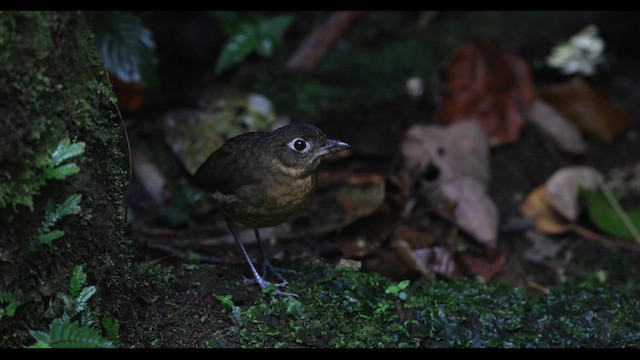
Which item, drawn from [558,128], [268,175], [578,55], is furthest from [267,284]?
[578,55]

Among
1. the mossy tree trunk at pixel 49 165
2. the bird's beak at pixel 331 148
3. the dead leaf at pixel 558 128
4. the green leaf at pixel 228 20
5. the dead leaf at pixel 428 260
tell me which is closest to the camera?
the mossy tree trunk at pixel 49 165

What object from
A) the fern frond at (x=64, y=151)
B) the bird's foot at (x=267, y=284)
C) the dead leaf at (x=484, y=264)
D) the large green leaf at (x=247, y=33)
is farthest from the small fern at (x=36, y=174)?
the large green leaf at (x=247, y=33)

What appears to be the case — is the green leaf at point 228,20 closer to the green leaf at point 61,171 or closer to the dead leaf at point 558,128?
the dead leaf at point 558,128

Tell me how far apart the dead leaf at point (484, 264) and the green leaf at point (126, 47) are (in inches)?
85.1

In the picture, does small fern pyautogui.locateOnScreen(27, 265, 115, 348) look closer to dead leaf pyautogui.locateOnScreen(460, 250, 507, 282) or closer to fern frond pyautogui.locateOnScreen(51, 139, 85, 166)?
fern frond pyautogui.locateOnScreen(51, 139, 85, 166)

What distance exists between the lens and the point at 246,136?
402 cm

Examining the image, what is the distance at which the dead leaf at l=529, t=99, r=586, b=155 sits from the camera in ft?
20.1

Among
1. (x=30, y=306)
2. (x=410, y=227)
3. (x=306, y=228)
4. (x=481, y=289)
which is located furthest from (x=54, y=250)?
(x=410, y=227)

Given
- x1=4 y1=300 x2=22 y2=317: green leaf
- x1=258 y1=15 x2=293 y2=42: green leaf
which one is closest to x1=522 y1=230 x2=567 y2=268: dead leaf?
x1=258 y1=15 x2=293 y2=42: green leaf

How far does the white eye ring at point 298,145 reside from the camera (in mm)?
3852

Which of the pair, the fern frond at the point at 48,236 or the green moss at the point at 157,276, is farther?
the green moss at the point at 157,276

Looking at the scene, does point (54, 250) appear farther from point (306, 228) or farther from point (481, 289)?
point (306, 228)

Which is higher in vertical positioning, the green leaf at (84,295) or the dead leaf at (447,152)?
the dead leaf at (447,152)

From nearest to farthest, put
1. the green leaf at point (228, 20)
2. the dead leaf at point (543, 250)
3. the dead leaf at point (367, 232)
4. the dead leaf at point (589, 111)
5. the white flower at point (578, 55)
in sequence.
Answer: the dead leaf at point (367, 232), the dead leaf at point (543, 250), the green leaf at point (228, 20), the dead leaf at point (589, 111), the white flower at point (578, 55)
